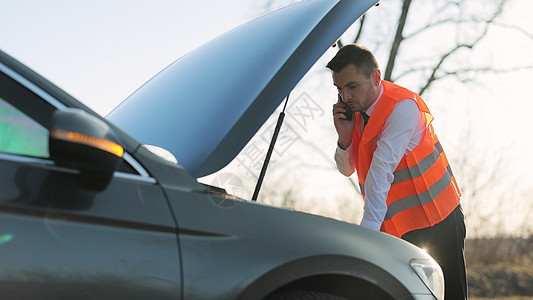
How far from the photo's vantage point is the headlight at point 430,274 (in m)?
1.86

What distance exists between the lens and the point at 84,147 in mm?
1252

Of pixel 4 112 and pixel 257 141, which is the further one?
pixel 257 141

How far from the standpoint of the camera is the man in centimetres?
263

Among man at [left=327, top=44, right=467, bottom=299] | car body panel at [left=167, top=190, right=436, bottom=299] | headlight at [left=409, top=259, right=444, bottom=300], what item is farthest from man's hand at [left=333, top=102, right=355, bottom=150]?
car body panel at [left=167, top=190, right=436, bottom=299]

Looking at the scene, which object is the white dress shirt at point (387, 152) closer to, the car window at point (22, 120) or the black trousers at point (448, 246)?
the black trousers at point (448, 246)

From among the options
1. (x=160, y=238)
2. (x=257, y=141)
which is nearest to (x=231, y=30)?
(x=257, y=141)

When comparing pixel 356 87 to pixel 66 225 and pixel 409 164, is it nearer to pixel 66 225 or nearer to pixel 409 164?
pixel 409 164

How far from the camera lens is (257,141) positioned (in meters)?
2.03

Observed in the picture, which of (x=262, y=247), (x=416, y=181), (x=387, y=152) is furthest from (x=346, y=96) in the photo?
(x=262, y=247)

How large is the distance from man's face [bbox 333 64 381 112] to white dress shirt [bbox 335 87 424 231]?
0.60ft

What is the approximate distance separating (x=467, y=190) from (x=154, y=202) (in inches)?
551

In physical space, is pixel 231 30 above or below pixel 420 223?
above

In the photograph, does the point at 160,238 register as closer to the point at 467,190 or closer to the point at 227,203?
the point at 227,203

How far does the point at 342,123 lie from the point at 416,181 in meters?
0.52
